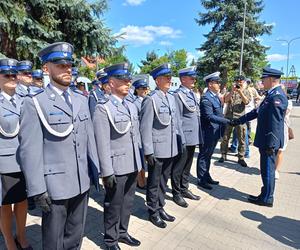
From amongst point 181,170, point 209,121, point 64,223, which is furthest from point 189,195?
point 64,223

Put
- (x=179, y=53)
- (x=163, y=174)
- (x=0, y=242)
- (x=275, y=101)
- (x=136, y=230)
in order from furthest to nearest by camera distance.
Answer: (x=179, y=53)
(x=275, y=101)
(x=163, y=174)
(x=136, y=230)
(x=0, y=242)

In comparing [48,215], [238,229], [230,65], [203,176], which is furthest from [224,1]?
[48,215]

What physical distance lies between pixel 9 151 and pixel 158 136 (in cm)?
188

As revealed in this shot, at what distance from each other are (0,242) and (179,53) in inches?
2053

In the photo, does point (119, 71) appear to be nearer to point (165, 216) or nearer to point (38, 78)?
point (165, 216)

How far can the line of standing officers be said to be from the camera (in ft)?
7.70

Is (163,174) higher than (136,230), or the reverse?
(163,174)

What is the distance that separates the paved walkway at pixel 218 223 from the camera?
3625 mm

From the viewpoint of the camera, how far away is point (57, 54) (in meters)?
2.37

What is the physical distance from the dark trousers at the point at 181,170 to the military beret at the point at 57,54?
2.75 metres

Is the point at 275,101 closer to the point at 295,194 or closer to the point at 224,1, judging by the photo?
the point at 295,194

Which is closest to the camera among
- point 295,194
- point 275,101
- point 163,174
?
point 163,174

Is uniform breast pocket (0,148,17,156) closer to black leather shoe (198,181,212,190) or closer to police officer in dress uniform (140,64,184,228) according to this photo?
police officer in dress uniform (140,64,184,228)

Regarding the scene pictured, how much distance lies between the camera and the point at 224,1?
25.3m
